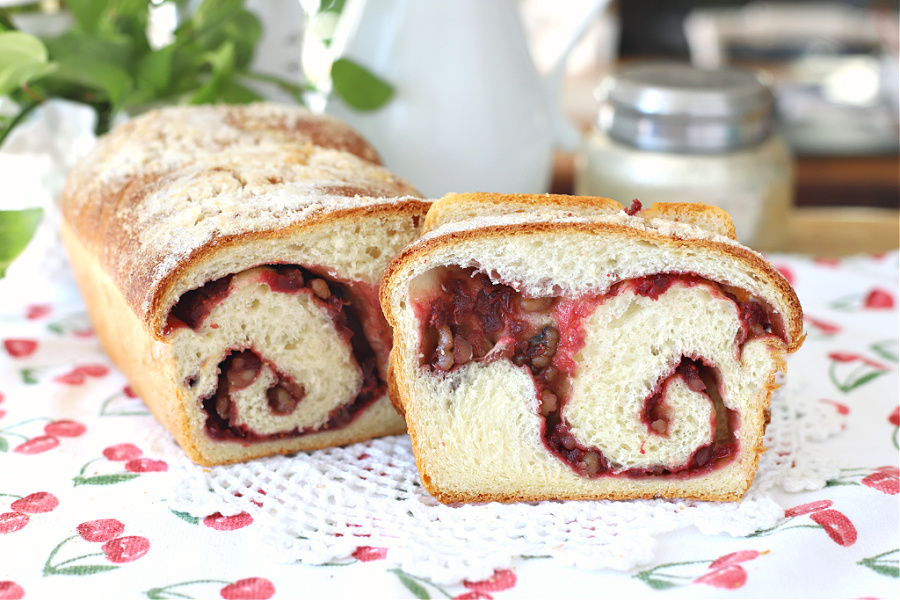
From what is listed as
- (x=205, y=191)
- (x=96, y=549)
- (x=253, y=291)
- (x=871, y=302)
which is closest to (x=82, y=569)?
(x=96, y=549)

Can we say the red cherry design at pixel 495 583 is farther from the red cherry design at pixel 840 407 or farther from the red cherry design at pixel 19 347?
the red cherry design at pixel 19 347

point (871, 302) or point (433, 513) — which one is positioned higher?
point (871, 302)

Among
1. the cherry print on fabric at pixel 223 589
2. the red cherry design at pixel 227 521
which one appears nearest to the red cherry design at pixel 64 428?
the red cherry design at pixel 227 521

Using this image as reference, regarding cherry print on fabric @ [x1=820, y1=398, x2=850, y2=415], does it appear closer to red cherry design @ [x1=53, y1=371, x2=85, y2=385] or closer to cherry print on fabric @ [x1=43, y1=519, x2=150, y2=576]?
cherry print on fabric @ [x1=43, y1=519, x2=150, y2=576]

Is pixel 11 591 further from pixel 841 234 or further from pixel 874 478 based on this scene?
pixel 841 234

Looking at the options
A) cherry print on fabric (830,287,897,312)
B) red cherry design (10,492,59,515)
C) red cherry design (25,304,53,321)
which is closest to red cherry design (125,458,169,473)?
red cherry design (10,492,59,515)
